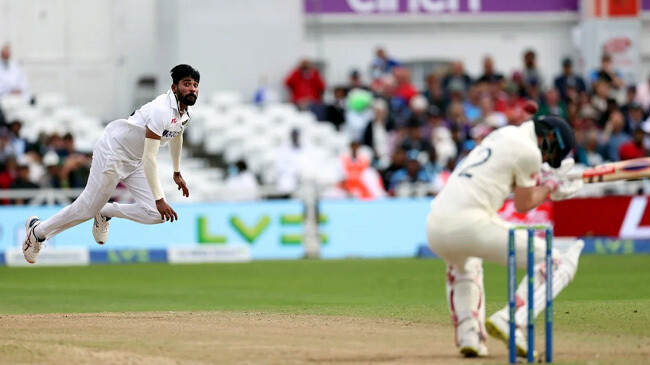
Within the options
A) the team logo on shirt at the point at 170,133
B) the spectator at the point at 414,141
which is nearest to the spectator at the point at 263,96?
the spectator at the point at 414,141

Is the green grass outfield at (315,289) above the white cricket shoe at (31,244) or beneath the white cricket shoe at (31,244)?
beneath

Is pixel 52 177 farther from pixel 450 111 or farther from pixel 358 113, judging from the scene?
pixel 450 111

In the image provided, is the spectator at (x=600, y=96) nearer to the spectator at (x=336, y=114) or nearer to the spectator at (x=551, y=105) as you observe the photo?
the spectator at (x=551, y=105)

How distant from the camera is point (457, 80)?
952 inches

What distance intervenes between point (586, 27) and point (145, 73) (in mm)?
8691

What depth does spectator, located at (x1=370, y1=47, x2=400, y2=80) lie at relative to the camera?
2458 centimetres

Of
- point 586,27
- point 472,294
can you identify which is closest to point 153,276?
point 472,294

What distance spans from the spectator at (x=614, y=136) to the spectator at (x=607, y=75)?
1848 millimetres

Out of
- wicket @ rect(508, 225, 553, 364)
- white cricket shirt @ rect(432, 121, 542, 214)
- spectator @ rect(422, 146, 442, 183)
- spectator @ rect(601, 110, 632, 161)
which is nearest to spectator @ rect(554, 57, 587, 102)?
spectator @ rect(601, 110, 632, 161)

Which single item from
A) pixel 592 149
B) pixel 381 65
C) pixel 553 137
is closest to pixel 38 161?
pixel 381 65

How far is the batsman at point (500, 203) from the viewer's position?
819cm

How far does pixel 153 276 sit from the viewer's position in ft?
55.5

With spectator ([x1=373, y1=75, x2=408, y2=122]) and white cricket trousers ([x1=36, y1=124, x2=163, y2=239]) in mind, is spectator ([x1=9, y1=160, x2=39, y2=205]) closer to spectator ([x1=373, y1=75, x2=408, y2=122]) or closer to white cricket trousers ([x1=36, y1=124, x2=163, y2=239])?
spectator ([x1=373, y1=75, x2=408, y2=122])

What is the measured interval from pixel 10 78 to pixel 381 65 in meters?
6.56
